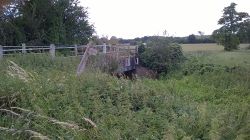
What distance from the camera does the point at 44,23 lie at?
104 ft

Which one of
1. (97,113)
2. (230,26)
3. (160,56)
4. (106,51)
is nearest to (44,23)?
(106,51)

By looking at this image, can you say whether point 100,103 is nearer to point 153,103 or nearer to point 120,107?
point 120,107

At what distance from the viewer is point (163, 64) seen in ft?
119

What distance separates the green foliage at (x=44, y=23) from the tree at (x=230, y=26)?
35.1 m

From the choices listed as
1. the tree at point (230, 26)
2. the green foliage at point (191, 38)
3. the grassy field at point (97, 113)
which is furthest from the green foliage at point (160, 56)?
the green foliage at point (191, 38)

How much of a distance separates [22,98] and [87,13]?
2698 centimetres

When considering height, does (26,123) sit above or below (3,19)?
below

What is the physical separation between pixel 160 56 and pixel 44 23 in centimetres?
1033

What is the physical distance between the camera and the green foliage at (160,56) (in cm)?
3616

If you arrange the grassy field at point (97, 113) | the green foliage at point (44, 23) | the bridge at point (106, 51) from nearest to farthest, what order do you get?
the grassy field at point (97, 113) → the bridge at point (106, 51) → the green foliage at point (44, 23)

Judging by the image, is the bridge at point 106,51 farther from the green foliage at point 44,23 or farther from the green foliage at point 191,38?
the green foliage at point 191,38

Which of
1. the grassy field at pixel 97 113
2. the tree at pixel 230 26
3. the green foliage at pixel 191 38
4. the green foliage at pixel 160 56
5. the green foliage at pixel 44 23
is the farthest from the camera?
the green foliage at pixel 191 38

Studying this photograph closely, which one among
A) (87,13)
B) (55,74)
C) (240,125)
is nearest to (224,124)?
(240,125)

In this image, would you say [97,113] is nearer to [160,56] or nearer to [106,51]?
[106,51]
